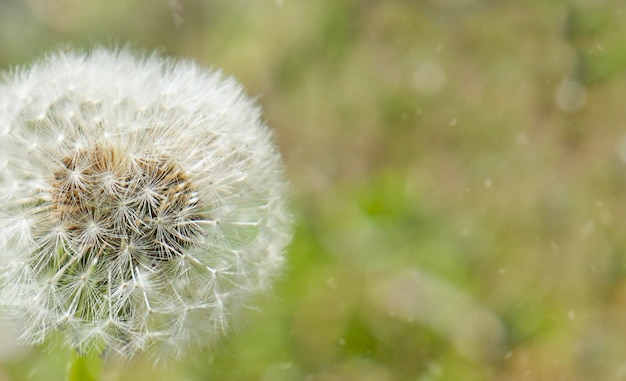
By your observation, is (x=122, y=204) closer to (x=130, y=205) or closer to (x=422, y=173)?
(x=130, y=205)

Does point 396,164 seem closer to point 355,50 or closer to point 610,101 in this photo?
point 355,50

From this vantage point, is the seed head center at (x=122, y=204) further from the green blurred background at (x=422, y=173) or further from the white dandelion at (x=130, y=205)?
the green blurred background at (x=422, y=173)

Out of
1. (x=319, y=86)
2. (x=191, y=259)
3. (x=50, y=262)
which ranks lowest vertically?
(x=50, y=262)

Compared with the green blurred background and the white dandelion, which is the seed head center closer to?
the white dandelion

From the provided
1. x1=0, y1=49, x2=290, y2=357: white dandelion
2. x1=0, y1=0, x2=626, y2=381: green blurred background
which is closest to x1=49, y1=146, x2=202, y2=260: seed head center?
x1=0, y1=49, x2=290, y2=357: white dandelion

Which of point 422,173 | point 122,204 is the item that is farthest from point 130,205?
point 422,173

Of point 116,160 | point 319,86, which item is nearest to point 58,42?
point 319,86
